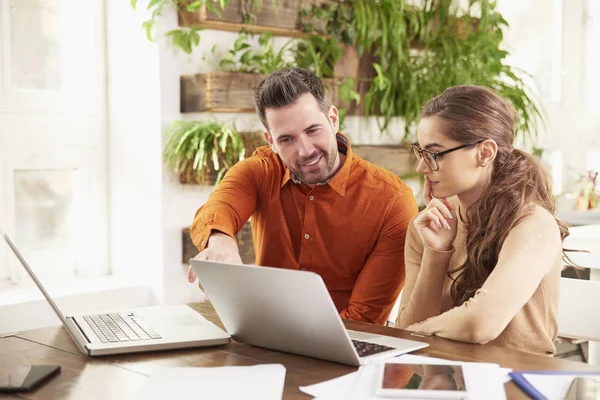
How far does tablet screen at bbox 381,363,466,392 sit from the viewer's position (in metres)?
1.31

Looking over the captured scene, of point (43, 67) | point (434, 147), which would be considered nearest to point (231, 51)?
point (43, 67)

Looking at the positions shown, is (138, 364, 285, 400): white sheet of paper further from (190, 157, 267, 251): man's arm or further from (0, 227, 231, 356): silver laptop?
(190, 157, 267, 251): man's arm

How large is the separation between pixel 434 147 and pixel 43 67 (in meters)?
1.77

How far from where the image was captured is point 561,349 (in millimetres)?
4098

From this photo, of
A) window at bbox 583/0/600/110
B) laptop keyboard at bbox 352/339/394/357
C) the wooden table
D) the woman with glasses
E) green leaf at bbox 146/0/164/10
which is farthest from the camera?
window at bbox 583/0/600/110

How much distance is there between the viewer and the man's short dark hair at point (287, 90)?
225cm

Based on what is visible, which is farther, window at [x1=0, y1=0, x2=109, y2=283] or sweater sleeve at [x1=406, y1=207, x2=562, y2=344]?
window at [x1=0, y1=0, x2=109, y2=283]

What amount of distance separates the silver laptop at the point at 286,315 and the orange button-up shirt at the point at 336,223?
1.88 feet

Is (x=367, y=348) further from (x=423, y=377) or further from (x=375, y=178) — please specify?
(x=375, y=178)

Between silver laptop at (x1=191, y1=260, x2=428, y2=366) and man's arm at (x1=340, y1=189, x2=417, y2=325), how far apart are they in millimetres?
533

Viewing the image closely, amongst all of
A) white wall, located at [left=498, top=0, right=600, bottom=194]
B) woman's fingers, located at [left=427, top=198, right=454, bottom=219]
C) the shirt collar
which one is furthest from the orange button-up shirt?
white wall, located at [left=498, top=0, right=600, bottom=194]

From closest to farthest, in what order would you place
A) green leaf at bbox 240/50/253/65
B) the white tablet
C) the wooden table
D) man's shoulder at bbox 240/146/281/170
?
the white tablet → the wooden table → man's shoulder at bbox 240/146/281/170 → green leaf at bbox 240/50/253/65

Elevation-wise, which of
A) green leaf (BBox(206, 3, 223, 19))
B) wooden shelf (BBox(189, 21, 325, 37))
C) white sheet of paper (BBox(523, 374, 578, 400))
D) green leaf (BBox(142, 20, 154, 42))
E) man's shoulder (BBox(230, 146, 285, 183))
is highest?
green leaf (BBox(206, 3, 223, 19))

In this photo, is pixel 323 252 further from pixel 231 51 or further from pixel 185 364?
pixel 231 51
